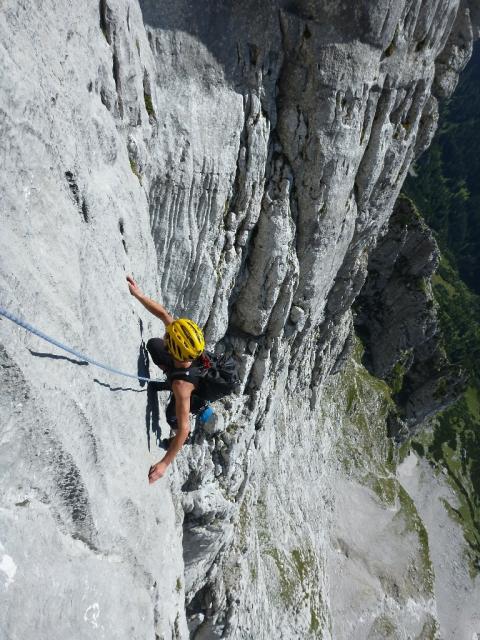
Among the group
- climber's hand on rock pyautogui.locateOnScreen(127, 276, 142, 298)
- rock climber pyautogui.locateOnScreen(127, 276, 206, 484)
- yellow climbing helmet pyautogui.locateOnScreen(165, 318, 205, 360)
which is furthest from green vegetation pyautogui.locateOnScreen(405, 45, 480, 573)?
climber's hand on rock pyautogui.locateOnScreen(127, 276, 142, 298)

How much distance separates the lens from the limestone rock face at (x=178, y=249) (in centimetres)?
650

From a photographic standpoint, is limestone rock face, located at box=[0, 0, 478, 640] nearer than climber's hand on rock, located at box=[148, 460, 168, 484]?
Yes

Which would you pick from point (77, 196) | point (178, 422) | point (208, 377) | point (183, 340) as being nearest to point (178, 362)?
point (183, 340)

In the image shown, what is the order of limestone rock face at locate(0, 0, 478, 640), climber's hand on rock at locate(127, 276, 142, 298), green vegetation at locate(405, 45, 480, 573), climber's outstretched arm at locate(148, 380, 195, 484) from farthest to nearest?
green vegetation at locate(405, 45, 480, 573) < climber's hand on rock at locate(127, 276, 142, 298) < climber's outstretched arm at locate(148, 380, 195, 484) < limestone rock face at locate(0, 0, 478, 640)

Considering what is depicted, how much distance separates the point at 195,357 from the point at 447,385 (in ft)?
262

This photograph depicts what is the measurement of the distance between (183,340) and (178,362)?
0.60 meters

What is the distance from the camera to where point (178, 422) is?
9773mm

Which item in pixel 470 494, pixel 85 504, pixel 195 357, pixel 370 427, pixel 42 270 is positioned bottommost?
pixel 470 494

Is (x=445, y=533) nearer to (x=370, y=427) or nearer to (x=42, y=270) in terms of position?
(x=370, y=427)

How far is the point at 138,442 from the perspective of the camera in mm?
9555

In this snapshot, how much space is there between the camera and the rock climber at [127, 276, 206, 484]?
9773 mm

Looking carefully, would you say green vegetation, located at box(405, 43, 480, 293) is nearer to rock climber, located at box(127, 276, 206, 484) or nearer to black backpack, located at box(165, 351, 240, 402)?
black backpack, located at box(165, 351, 240, 402)

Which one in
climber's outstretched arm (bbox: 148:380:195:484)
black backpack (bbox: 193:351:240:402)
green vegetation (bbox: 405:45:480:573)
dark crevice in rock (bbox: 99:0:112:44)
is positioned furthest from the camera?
green vegetation (bbox: 405:45:480:573)

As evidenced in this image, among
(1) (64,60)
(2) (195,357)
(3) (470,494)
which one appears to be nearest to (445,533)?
(3) (470,494)
